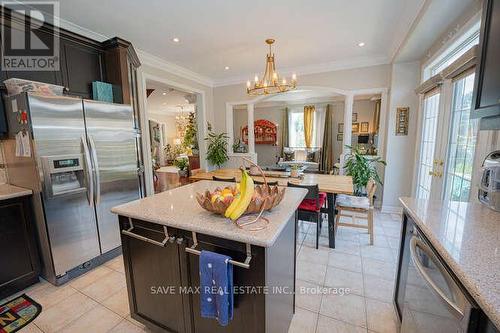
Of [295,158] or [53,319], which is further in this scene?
[295,158]

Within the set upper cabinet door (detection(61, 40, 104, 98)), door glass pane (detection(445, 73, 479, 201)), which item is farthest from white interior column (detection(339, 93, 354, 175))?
upper cabinet door (detection(61, 40, 104, 98))

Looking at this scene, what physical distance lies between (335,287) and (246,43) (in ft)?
10.5

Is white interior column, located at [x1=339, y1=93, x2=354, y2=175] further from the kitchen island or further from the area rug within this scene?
the area rug

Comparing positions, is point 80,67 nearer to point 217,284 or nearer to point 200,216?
point 200,216

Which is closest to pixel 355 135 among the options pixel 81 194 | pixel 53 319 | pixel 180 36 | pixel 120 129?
pixel 180 36

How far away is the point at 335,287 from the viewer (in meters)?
1.97

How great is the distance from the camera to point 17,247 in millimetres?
1917

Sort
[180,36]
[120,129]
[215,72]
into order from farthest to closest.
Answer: [215,72] < [180,36] < [120,129]

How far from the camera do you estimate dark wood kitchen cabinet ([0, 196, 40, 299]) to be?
1832 mm

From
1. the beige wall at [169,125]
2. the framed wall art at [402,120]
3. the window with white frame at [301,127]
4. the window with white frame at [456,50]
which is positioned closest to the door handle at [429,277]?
the window with white frame at [456,50]

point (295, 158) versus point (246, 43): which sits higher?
point (246, 43)

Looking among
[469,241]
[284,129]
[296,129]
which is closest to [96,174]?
[469,241]

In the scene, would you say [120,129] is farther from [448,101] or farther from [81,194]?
[448,101]

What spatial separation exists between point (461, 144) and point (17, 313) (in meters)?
4.15
